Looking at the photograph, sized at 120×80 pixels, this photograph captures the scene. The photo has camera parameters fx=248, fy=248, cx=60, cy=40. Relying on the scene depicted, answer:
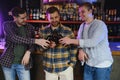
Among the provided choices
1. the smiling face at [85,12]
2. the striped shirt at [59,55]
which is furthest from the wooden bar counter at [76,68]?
the smiling face at [85,12]

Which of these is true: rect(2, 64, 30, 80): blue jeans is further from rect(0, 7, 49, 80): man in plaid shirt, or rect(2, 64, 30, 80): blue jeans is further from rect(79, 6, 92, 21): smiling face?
rect(79, 6, 92, 21): smiling face

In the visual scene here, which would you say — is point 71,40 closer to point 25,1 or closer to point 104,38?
point 104,38

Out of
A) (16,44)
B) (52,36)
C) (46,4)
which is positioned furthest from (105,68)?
(46,4)

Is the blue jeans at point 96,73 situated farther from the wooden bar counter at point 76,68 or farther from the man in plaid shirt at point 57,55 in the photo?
the wooden bar counter at point 76,68

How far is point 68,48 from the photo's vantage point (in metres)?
2.69

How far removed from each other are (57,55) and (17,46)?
502 mm

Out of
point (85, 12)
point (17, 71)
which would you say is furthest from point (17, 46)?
point (85, 12)

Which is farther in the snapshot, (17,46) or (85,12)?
(17,46)

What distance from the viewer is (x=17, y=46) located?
9.22ft

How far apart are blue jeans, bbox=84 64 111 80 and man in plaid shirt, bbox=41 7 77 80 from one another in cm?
25

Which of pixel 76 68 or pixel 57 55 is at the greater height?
pixel 57 55

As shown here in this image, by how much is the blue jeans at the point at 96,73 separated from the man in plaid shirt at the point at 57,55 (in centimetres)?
25

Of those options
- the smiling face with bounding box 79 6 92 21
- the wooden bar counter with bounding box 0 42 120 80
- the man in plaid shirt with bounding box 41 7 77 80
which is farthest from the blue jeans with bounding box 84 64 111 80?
the smiling face with bounding box 79 6 92 21

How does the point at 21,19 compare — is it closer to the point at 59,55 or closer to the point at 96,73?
the point at 59,55
